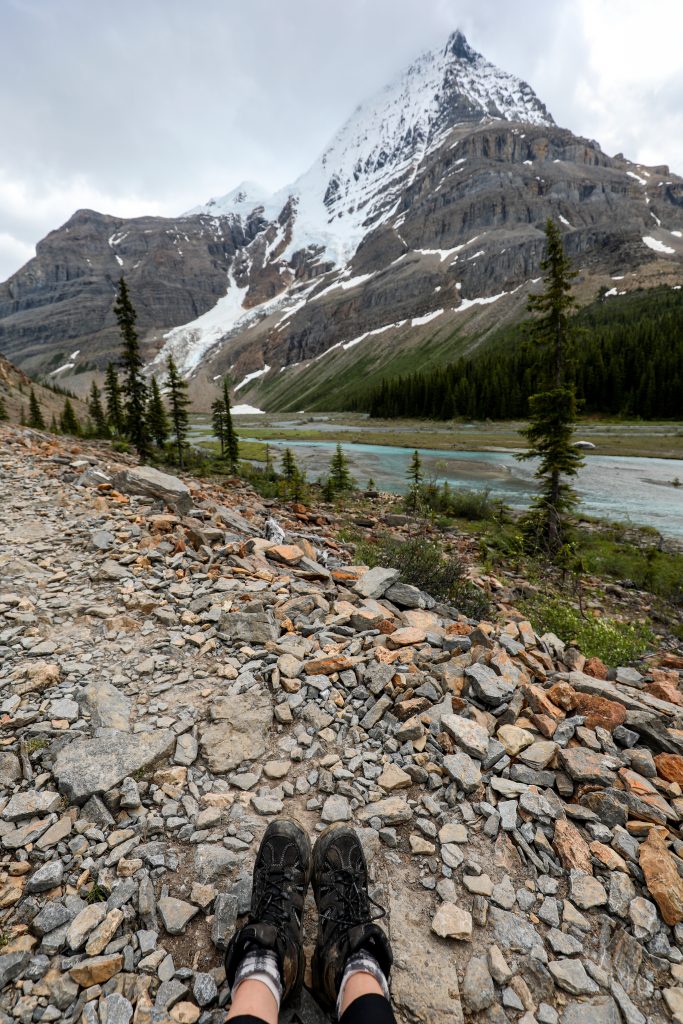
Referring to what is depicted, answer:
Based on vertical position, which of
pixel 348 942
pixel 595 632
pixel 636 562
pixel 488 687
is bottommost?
pixel 636 562

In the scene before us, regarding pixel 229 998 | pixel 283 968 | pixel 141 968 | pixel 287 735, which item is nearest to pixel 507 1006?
pixel 283 968

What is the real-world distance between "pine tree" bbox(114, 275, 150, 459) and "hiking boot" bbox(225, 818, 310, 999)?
32338 millimetres

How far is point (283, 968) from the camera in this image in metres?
2.66

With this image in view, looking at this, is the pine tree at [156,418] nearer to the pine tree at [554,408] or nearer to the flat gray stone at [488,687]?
the pine tree at [554,408]

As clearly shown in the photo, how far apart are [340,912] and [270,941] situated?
1.75ft

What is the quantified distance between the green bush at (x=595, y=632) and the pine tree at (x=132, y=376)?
29.8 meters

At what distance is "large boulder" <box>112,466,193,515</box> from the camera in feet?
35.2

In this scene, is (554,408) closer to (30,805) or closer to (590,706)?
(590,706)

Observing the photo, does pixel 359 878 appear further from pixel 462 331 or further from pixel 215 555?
pixel 462 331

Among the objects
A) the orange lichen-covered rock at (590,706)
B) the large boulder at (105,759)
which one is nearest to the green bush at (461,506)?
the orange lichen-covered rock at (590,706)

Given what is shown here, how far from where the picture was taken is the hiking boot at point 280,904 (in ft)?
8.71

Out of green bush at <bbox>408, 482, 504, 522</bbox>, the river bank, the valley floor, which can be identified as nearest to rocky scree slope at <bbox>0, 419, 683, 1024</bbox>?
the river bank

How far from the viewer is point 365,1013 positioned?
260cm

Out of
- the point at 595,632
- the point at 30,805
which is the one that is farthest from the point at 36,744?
the point at 595,632
